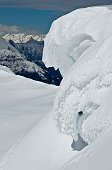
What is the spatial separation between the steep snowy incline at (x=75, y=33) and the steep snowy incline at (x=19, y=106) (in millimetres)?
1372

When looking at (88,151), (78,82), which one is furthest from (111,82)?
(88,151)

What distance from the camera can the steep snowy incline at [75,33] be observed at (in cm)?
767

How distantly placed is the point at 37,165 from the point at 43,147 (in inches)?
15.7

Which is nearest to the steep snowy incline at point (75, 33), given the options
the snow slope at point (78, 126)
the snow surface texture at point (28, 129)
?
the snow surface texture at point (28, 129)

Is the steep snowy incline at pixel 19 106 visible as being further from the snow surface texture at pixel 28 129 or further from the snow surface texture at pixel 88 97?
the snow surface texture at pixel 88 97

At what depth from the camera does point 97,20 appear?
7.81 m

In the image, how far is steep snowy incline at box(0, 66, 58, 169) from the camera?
8.18 metres

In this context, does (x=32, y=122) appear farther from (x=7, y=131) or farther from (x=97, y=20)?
(x=97, y=20)

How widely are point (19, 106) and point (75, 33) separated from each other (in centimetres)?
361

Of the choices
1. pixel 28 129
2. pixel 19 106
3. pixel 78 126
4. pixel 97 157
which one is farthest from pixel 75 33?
pixel 97 157

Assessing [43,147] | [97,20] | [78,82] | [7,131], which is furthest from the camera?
[7,131]


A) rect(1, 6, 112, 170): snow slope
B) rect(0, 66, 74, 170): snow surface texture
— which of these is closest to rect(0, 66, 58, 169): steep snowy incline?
rect(0, 66, 74, 170): snow surface texture

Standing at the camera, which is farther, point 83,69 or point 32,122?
point 32,122

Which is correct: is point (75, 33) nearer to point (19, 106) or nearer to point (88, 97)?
point (88, 97)
